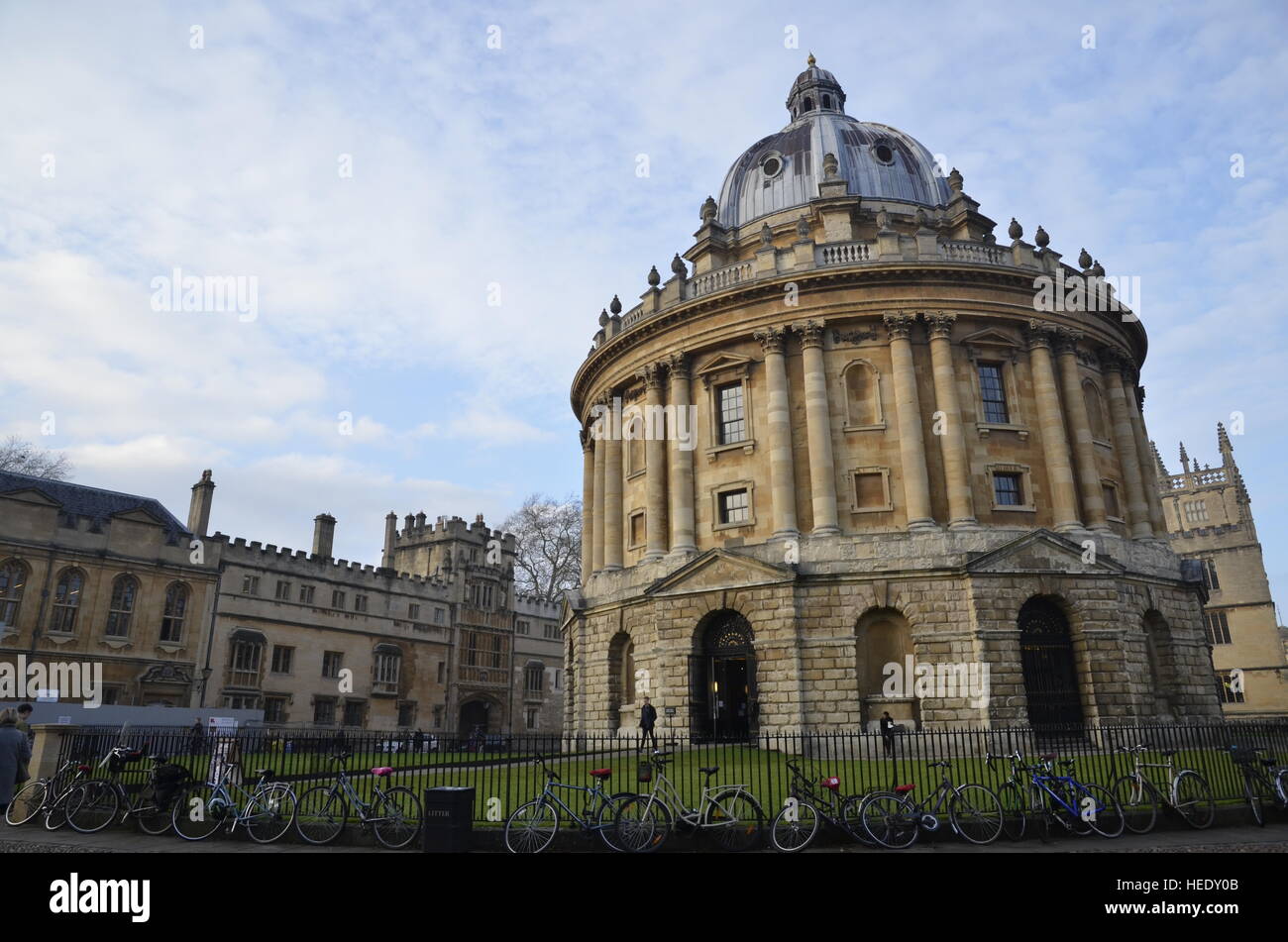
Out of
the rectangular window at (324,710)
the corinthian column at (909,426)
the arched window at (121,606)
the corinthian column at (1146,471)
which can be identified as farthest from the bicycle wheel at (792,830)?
the rectangular window at (324,710)

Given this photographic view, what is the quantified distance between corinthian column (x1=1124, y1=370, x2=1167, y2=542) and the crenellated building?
1115 inches

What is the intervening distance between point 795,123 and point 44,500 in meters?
40.3

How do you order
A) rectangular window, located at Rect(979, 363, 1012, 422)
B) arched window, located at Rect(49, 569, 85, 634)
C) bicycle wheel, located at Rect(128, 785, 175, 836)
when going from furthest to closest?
arched window, located at Rect(49, 569, 85, 634), rectangular window, located at Rect(979, 363, 1012, 422), bicycle wheel, located at Rect(128, 785, 175, 836)

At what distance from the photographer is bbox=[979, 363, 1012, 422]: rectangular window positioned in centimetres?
2908

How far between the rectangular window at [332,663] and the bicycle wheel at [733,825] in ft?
130

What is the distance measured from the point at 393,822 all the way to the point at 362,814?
0.56 m

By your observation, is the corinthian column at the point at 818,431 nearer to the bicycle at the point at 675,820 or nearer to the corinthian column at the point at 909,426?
the corinthian column at the point at 909,426

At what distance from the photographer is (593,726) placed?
103ft

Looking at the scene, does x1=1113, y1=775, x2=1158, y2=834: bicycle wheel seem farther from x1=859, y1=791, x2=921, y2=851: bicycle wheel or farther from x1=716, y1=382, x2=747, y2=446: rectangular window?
x1=716, y1=382, x2=747, y2=446: rectangular window

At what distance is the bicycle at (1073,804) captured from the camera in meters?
12.6

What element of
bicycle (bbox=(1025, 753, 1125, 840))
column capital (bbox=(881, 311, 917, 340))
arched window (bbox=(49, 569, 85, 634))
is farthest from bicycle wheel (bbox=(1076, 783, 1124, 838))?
arched window (bbox=(49, 569, 85, 634))

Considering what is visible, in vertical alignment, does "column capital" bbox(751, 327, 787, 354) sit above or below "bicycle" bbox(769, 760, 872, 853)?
above

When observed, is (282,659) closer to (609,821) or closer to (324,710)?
(324,710)
